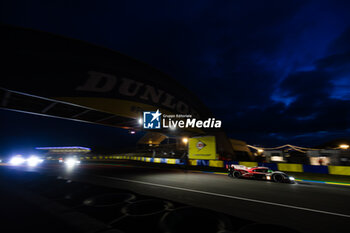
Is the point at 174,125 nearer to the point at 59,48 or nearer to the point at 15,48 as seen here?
the point at 59,48

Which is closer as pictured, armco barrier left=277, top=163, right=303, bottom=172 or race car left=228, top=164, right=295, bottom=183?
race car left=228, top=164, right=295, bottom=183

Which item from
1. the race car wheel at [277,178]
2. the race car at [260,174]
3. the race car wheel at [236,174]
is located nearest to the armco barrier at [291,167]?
the race car at [260,174]

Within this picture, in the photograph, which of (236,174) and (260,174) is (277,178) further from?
(236,174)

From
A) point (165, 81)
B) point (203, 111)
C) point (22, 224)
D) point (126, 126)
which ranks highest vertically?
point (165, 81)

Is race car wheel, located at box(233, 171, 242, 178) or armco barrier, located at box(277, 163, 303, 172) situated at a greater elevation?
armco barrier, located at box(277, 163, 303, 172)

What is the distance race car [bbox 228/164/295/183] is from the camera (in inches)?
337

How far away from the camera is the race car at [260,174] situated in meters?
8.57

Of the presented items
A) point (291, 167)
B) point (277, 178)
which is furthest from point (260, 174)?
point (291, 167)

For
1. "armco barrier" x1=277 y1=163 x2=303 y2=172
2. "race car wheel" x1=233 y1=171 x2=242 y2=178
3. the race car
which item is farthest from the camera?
"armco barrier" x1=277 y1=163 x2=303 y2=172

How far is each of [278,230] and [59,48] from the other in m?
12.3

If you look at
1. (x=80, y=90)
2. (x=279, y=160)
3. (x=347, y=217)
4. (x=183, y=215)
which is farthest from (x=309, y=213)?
(x=279, y=160)

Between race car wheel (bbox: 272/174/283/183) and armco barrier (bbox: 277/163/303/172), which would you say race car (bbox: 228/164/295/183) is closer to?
race car wheel (bbox: 272/174/283/183)

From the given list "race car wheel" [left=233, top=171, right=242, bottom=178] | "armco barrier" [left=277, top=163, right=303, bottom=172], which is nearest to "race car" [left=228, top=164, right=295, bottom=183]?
"race car wheel" [left=233, top=171, right=242, bottom=178]

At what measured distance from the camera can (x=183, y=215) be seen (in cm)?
378
